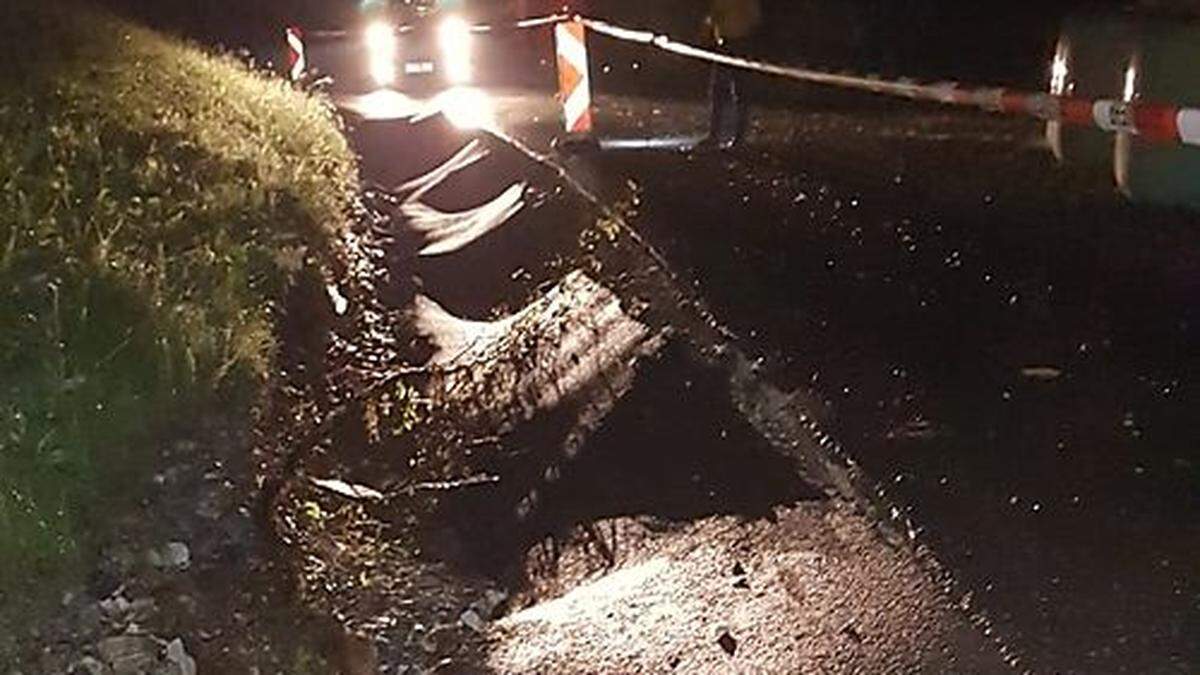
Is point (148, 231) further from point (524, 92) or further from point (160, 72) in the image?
point (524, 92)

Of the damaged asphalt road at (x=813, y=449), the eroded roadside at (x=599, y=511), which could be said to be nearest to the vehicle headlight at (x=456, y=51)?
the damaged asphalt road at (x=813, y=449)

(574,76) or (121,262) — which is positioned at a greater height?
(121,262)

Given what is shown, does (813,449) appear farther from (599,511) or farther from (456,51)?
(456,51)

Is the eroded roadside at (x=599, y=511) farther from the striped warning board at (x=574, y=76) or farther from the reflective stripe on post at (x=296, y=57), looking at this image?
the reflective stripe on post at (x=296, y=57)

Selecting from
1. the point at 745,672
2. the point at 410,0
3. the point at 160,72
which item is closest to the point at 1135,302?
the point at 745,672

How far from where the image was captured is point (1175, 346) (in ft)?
20.9

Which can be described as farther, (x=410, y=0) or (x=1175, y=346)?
(x=410, y=0)

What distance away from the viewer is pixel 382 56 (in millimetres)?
19625

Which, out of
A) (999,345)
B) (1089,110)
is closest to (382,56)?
(1089,110)

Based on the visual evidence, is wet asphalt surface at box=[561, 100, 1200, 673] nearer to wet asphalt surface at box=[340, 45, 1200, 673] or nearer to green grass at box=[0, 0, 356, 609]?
wet asphalt surface at box=[340, 45, 1200, 673]

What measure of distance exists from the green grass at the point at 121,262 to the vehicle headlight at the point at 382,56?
236 inches

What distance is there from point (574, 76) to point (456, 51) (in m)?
8.59

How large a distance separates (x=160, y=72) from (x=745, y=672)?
10958 mm

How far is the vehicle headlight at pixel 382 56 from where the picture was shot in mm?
19141
